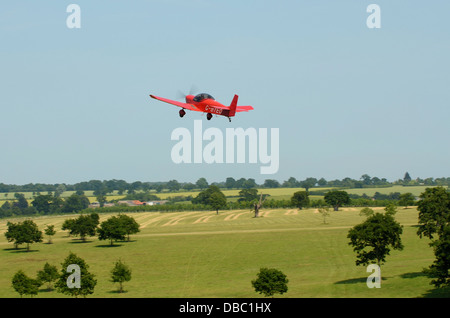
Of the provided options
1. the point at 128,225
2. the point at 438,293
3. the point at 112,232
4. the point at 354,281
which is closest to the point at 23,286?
the point at 354,281

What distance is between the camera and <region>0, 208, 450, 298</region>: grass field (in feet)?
331

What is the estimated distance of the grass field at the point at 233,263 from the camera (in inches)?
3967

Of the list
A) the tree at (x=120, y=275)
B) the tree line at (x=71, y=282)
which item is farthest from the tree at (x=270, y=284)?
the tree at (x=120, y=275)

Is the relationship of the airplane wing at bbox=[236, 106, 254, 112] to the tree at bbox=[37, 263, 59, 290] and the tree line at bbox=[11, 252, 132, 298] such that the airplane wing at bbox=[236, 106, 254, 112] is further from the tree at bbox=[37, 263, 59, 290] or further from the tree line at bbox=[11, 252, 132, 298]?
the tree at bbox=[37, 263, 59, 290]

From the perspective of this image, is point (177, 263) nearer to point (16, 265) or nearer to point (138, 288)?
point (138, 288)

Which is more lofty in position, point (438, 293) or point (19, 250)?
point (438, 293)

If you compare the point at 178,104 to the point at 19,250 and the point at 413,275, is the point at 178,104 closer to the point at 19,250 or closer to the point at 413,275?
the point at 413,275

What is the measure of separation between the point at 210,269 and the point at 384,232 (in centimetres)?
4143

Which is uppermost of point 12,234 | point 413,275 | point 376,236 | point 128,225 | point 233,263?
point 376,236

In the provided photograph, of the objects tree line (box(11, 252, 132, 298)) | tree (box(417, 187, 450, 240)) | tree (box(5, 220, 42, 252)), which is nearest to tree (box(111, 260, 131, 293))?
tree line (box(11, 252, 132, 298))

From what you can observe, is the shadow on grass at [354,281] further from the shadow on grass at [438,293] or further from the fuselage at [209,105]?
the fuselage at [209,105]

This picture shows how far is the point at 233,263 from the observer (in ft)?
446

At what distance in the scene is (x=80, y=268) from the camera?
10550 cm
